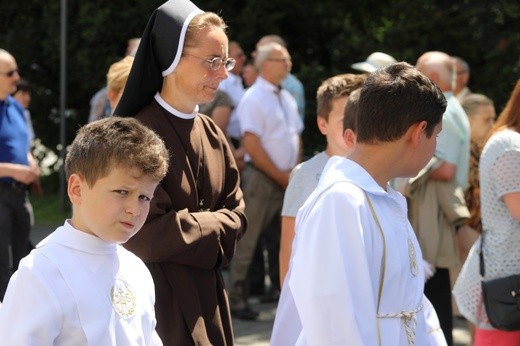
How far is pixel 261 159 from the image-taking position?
8688 millimetres

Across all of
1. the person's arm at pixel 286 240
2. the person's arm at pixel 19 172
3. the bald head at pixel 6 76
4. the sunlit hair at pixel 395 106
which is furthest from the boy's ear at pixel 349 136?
the bald head at pixel 6 76

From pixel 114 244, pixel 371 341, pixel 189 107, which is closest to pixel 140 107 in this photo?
pixel 189 107

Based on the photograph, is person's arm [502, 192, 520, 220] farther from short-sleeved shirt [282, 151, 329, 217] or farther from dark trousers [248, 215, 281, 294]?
dark trousers [248, 215, 281, 294]

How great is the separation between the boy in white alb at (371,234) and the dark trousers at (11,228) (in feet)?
15.9

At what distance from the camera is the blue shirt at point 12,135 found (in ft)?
25.5

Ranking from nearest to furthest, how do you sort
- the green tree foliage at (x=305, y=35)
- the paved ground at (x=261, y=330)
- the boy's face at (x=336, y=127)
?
the boy's face at (x=336, y=127)
the paved ground at (x=261, y=330)
the green tree foliage at (x=305, y=35)

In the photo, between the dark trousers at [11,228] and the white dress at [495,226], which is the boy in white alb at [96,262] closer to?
the white dress at [495,226]

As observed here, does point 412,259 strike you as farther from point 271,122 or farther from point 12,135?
point 271,122

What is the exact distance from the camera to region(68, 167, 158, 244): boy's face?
327cm

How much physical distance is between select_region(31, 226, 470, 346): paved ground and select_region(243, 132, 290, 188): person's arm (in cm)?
111

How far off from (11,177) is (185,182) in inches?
152

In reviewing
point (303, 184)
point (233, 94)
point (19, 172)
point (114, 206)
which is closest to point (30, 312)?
point (114, 206)

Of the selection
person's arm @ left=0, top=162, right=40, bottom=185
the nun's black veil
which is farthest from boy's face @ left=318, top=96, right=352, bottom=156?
person's arm @ left=0, top=162, right=40, bottom=185

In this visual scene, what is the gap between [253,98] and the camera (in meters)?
8.73
